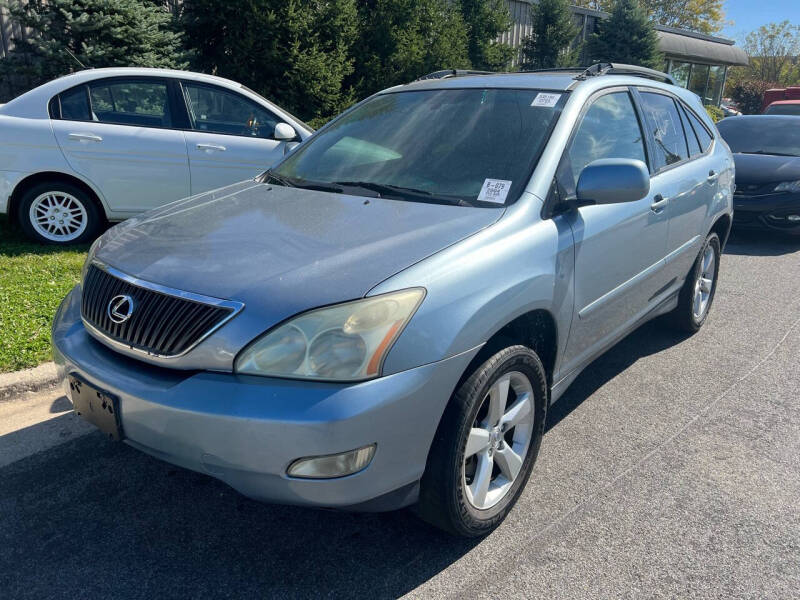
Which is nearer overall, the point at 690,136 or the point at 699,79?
the point at 690,136

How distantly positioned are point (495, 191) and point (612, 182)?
50 cm

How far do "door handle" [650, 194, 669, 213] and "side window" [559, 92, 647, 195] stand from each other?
24 cm

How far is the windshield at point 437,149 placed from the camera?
2.92 metres

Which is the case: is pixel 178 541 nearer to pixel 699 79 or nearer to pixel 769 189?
pixel 769 189

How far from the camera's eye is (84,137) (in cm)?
590

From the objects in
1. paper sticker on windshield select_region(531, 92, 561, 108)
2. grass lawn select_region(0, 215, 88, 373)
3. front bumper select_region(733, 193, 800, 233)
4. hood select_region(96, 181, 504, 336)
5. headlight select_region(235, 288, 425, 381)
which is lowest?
front bumper select_region(733, 193, 800, 233)

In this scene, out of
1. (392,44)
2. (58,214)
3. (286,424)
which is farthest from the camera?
(392,44)

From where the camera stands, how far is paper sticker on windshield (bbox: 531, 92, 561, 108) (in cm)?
318

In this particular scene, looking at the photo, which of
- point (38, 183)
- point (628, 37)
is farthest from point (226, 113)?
point (628, 37)

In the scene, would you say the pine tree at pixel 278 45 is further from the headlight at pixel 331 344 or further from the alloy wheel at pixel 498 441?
the headlight at pixel 331 344

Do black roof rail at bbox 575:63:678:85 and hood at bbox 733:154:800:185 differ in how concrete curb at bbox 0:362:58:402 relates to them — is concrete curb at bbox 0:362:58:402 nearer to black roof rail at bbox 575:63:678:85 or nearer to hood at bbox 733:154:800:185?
black roof rail at bbox 575:63:678:85

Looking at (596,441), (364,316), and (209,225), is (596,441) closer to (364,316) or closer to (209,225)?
(364,316)

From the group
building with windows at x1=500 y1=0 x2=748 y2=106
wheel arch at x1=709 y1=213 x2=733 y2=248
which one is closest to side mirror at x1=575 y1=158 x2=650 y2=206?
wheel arch at x1=709 y1=213 x2=733 y2=248

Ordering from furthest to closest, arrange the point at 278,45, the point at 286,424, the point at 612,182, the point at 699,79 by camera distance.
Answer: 1. the point at 699,79
2. the point at 278,45
3. the point at 612,182
4. the point at 286,424
